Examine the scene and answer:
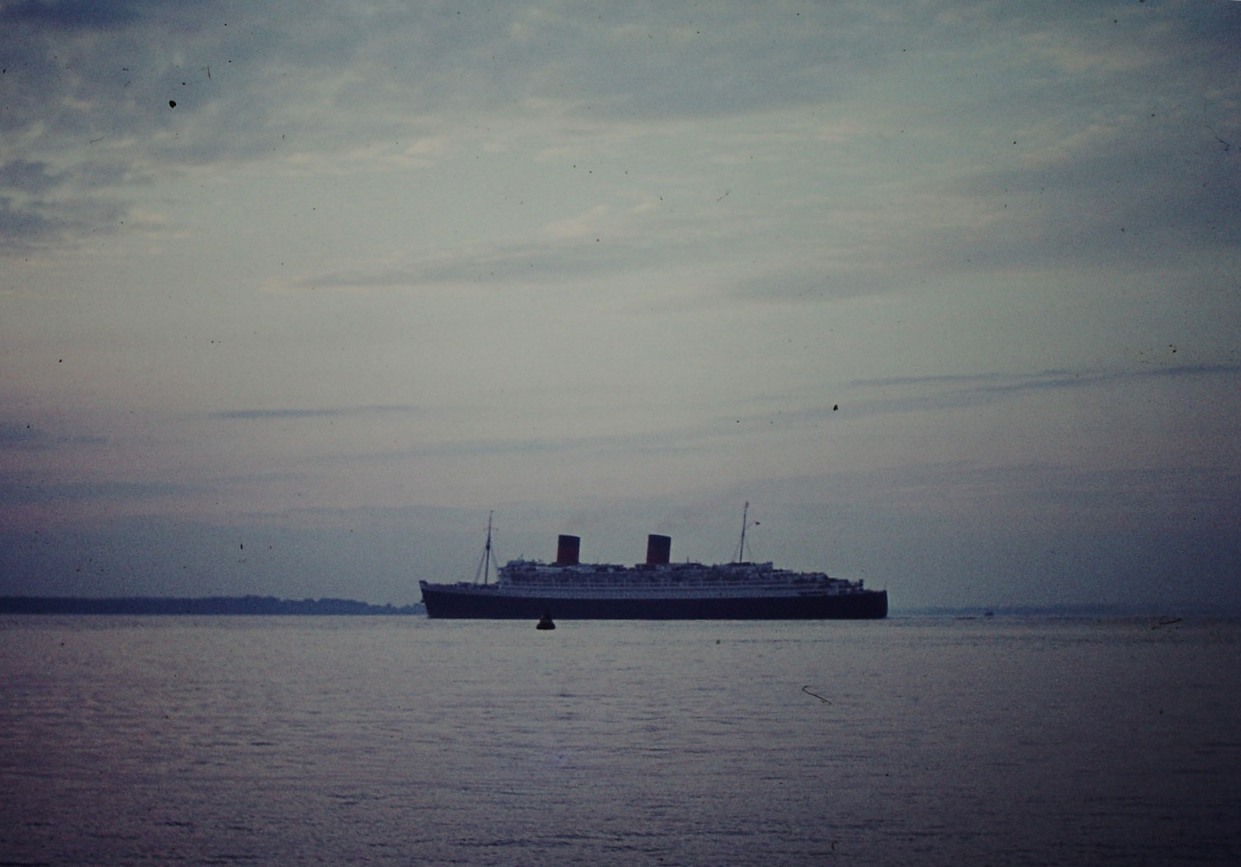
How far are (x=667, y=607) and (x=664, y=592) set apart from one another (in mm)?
1783

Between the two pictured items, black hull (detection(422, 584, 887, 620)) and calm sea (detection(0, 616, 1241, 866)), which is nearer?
calm sea (detection(0, 616, 1241, 866))

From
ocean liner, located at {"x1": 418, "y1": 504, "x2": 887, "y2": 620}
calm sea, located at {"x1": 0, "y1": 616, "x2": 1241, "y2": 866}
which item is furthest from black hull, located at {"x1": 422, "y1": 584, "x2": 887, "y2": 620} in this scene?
calm sea, located at {"x1": 0, "y1": 616, "x2": 1241, "y2": 866}

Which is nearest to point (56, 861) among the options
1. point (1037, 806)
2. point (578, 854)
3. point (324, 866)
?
point (324, 866)

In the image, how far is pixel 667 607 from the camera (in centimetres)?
13375

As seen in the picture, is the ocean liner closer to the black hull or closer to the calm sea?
the black hull

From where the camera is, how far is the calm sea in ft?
52.2

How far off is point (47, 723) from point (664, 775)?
17.6m

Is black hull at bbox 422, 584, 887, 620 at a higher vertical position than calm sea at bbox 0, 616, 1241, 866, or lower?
higher

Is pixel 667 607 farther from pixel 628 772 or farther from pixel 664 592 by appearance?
pixel 628 772

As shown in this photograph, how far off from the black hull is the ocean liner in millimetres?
106

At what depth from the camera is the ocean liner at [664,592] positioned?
13225 centimetres

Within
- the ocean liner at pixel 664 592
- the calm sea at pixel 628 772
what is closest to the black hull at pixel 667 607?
the ocean liner at pixel 664 592

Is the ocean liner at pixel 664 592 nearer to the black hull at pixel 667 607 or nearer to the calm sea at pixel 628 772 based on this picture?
the black hull at pixel 667 607

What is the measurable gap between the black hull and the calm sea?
88.6 meters
